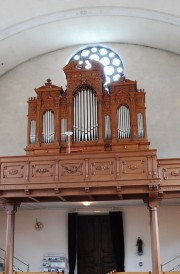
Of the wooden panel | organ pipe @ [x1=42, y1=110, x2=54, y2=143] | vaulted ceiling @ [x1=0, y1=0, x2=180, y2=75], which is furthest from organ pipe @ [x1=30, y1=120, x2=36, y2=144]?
the wooden panel

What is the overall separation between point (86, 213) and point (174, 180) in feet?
16.0

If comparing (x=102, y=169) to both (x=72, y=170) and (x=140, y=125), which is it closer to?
(x=72, y=170)

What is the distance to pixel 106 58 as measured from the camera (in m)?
15.6

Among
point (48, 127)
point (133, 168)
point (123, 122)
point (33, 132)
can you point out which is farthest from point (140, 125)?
point (33, 132)

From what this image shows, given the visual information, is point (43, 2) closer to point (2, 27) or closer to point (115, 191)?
point (2, 27)

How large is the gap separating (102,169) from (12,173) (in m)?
2.51

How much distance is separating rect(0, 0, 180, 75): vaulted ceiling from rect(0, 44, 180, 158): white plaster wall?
1.06ft

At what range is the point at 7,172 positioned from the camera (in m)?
10.9

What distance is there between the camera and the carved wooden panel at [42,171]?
10602 millimetres

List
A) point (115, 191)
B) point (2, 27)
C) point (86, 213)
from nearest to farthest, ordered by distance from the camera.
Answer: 1. point (115, 191)
2. point (2, 27)
3. point (86, 213)

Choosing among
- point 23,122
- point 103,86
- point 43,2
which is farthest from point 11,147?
point 43,2

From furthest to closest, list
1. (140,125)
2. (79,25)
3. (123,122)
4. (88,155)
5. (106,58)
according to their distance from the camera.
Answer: (106,58)
(79,25)
(123,122)
(140,125)
(88,155)

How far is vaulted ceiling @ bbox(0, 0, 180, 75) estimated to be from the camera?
42.2ft

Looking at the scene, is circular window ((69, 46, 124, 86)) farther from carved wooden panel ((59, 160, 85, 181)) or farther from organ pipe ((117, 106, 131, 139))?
carved wooden panel ((59, 160, 85, 181))
